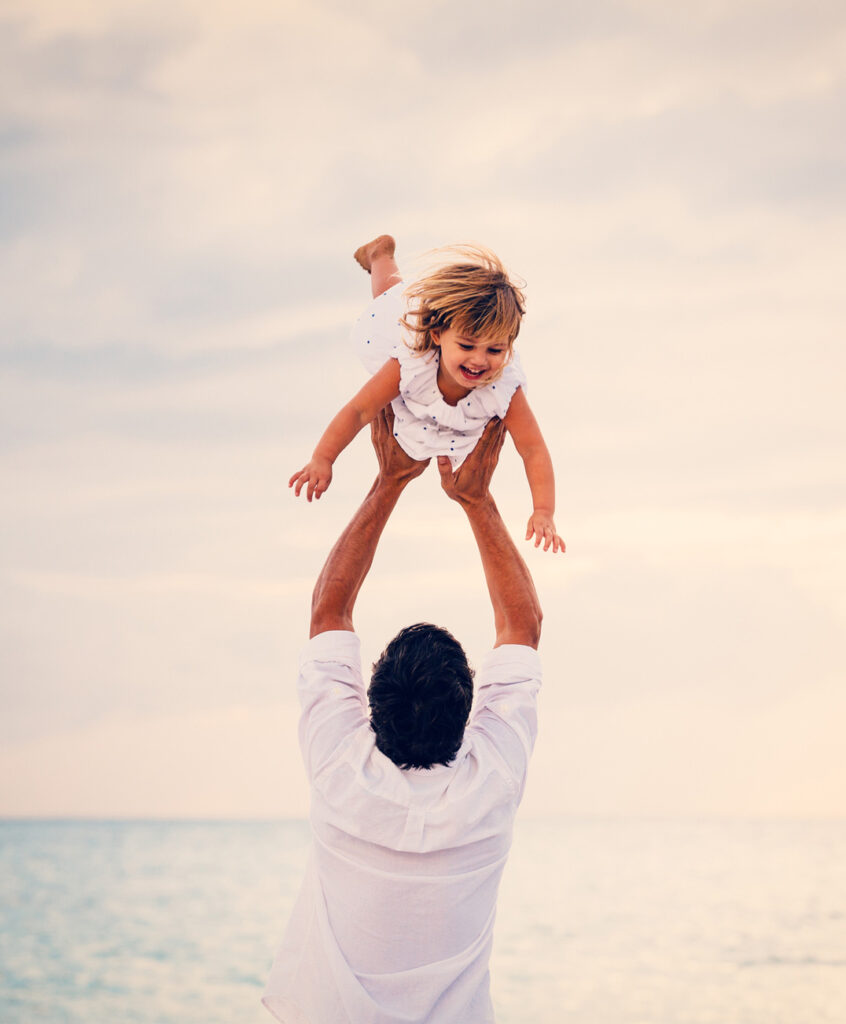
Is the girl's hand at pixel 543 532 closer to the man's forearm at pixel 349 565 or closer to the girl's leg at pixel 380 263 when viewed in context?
the man's forearm at pixel 349 565

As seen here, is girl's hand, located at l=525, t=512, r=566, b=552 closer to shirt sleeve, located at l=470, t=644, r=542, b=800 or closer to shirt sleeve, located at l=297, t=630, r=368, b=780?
shirt sleeve, located at l=470, t=644, r=542, b=800

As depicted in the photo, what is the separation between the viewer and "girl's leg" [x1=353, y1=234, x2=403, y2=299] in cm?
445

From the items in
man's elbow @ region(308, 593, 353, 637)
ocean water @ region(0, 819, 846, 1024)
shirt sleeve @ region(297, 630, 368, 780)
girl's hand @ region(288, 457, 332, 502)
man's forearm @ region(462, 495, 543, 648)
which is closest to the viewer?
shirt sleeve @ region(297, 630, 368, 780)

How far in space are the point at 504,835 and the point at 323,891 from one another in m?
0.50

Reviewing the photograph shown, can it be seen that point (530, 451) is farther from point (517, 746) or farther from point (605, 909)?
point (605, 909)

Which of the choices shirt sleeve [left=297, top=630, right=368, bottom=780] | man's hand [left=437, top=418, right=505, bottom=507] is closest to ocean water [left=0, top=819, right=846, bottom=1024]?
man's hand [left=437, top=418, right=505, bottom=507]

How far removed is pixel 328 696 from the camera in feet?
9.76

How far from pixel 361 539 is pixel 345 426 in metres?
0.43

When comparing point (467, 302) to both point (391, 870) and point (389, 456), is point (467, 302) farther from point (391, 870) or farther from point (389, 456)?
point (391, 870)

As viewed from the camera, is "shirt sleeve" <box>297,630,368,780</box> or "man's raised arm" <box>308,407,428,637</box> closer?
"shirt sleeve" <box>297,630,368,780</box>

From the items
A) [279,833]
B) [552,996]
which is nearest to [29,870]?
[279,833]

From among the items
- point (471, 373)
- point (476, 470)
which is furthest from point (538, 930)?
→ point (471, 373)

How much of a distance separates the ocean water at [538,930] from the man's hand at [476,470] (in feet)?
39.9

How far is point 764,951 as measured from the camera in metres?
18.3
